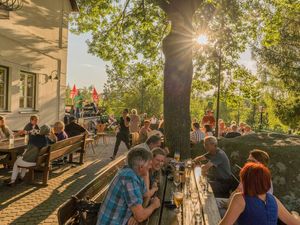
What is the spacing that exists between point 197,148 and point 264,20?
575 cm

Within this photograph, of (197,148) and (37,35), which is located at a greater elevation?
(37,35)

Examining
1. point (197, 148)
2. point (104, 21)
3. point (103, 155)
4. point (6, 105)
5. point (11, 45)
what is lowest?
point (103, 155)

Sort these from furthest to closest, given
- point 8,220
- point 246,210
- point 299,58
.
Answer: point 299,58
point 8,220
point 246,210

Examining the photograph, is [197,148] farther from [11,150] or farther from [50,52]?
[50,52]

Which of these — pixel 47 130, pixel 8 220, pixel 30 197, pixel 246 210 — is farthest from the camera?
pixel 47 130

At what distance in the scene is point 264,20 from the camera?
40.6ft

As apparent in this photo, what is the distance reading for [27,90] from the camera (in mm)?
14758

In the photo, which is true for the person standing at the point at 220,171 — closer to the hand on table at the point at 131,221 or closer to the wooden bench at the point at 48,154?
the hand on table at the point at 131,221

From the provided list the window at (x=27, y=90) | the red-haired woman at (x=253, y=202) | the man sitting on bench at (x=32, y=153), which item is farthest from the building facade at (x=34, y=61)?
the red-haired woman at (x=253, y=202)

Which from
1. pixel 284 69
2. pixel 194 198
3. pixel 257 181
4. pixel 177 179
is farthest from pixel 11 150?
pixel 284 69

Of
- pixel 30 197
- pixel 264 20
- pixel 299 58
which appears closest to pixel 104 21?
pixel 264 20

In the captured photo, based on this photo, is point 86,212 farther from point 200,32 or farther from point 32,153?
point 200,32

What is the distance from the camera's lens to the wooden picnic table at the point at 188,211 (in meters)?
3.62

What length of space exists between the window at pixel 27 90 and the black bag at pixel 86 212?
37.8ft
